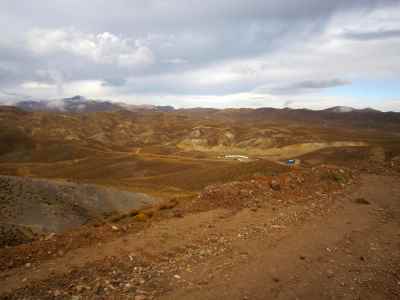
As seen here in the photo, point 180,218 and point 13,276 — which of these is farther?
point 180,218

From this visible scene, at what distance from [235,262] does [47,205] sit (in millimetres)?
16450

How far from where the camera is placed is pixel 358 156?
232ft

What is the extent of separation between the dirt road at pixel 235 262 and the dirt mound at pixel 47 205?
28.0 feet

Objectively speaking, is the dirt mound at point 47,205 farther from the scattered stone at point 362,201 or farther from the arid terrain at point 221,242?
the scattered stone at point 362,201

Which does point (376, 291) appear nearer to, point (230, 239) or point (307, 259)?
point (307, 259)

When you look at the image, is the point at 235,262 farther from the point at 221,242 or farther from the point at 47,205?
the point at 47,205

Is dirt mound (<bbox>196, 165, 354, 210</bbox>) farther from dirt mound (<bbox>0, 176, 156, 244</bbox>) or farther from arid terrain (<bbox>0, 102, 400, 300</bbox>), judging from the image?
dirt mound (<bbox>0, 176, 156, 244</bbox>)

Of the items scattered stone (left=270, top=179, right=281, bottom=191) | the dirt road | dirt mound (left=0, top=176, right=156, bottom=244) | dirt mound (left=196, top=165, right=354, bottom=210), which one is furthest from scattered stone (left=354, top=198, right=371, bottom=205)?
dirt mound (left=0, top=176, right=156, bottom=244)

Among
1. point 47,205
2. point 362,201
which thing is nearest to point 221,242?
point 362,201

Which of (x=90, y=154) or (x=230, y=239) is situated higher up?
(x=230, y=239)

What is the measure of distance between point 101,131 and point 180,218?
14665 cm

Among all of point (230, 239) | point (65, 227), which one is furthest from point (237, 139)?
point (230, 239)

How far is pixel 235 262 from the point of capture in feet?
26.4

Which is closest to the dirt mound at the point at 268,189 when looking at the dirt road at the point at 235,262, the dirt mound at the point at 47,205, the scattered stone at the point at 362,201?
the dirt road at the point at 235,262
